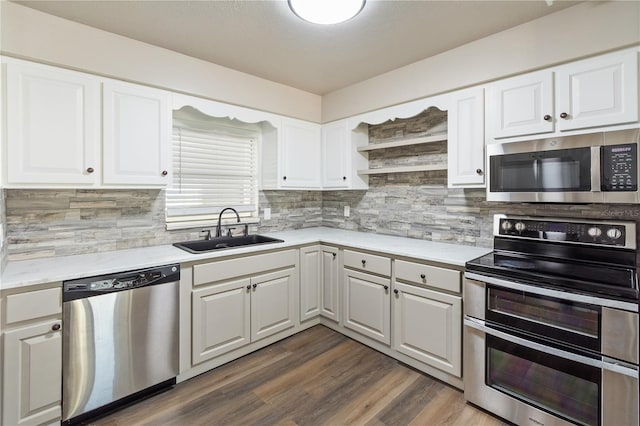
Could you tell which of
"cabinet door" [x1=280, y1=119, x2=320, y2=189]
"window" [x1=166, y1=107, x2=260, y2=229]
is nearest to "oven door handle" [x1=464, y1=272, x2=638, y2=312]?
"cabinet door" [x1=280, y1=119, x2=320, y2=189]

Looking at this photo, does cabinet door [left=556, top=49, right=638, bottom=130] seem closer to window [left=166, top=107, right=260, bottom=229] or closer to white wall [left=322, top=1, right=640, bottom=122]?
white wall [left=322, top=1, right=640, bottom=122]

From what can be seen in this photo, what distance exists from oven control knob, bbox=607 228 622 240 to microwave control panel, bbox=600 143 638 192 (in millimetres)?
251

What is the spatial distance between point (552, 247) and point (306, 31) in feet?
7.11

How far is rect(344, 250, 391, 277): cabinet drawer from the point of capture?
8.11ft

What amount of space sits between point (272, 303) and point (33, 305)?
155 centimetres

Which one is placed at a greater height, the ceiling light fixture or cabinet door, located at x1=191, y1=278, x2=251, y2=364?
the ceiling light fixture

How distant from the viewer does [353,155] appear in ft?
10.6

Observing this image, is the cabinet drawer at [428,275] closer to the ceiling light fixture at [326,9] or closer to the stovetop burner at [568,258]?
the stovetop burner at [568,258]

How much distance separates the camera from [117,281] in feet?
6.06

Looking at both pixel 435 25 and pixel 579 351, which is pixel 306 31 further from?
pixel 579 351

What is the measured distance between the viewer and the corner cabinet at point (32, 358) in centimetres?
157

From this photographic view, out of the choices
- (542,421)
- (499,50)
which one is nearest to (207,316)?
(542,421)

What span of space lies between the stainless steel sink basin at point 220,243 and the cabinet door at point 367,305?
2.54ft

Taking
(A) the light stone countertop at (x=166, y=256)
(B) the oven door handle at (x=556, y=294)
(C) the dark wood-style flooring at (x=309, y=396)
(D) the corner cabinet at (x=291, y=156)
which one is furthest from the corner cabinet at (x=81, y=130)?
(B) the oven door handle at (x=556, y=294)
